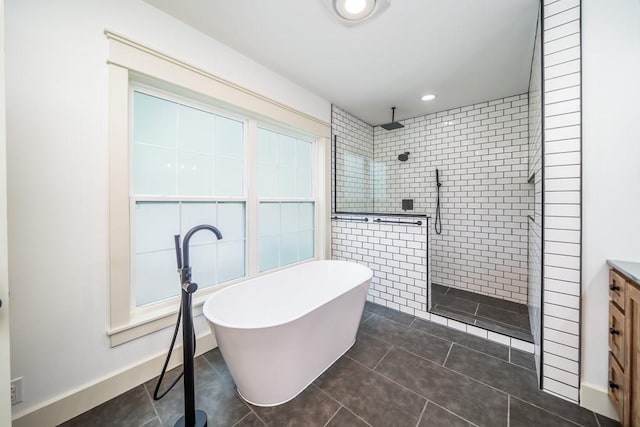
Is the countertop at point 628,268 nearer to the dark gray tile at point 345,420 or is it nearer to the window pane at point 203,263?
the dark gray tile at point 345,420

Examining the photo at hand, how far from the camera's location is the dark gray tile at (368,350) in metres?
1.82

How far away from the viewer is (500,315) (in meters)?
2.43

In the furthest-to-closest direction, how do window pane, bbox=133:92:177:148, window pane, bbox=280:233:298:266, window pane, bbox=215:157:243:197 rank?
window pane, bbox=280:233:298:266
window pane, bbox=215:157:243:197
window pane, bbox=133:92:177:148

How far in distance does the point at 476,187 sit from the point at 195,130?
10.8 feet

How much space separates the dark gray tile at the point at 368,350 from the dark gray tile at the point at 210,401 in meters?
0.88

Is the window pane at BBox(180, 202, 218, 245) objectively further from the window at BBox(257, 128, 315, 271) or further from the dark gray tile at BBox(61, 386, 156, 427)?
the dark gray tile at BBox(61, 386, 156, 427)

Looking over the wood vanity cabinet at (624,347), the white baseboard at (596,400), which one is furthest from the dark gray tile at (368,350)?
the wood vanity cabinet at (624,347)

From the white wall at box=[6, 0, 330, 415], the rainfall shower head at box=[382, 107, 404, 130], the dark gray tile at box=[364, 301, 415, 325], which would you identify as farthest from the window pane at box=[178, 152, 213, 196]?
the rainfall shower head at box=[382, 107, 404, 130]

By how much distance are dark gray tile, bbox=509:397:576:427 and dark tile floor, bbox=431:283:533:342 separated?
2.39 feet

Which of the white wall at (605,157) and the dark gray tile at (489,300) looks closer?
the white wall at (605,157)

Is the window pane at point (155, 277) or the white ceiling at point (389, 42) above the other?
the white ceiling at point (389, 42)

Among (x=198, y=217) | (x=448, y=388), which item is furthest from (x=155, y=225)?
(x=448, y=388)

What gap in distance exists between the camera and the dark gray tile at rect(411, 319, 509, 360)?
1.92 m

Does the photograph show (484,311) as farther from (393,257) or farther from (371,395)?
(371,395)
